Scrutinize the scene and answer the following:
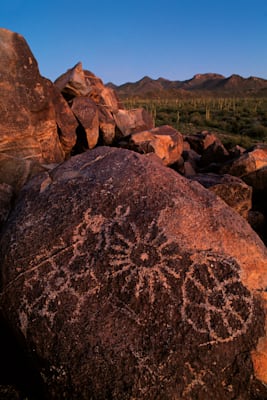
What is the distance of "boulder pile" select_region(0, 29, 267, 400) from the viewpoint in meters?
2.39

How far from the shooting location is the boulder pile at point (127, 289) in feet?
7.83

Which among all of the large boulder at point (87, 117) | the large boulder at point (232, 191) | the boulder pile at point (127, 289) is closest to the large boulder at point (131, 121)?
the large boulder at point (87, 117)

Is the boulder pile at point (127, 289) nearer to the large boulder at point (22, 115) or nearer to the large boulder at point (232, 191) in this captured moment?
the large boulder at point (22, 115)

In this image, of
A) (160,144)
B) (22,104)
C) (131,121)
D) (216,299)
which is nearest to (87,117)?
(160,144)

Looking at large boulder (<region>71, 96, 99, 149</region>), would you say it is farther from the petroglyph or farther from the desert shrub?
the desert shrub

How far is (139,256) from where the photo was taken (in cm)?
269

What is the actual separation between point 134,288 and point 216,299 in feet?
1.79

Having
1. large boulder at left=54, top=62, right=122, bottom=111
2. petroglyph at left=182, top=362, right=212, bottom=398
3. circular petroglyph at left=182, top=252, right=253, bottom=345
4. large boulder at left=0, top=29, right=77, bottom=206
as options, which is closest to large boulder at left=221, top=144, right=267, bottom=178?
large boulder at left=0, top=29, right=77, bottom=206

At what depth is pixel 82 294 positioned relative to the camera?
Result: 2592 mm

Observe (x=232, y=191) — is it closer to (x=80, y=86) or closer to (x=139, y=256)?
(x=139, y=256)

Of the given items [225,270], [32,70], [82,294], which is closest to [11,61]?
[32,70]

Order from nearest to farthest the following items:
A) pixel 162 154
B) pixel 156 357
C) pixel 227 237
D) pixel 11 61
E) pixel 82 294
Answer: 1. pixel 156 357
2. pixel 82 294
3. pixel 227 237
4. pixel 11 61
5. pixel 162 154

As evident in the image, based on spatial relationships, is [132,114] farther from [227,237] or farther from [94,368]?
[94,368]

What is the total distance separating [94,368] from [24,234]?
111cm
